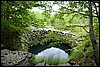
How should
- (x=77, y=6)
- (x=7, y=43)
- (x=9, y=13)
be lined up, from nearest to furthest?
(x=77, y=6)
(x=9, y=13)
(x=7, y=43)

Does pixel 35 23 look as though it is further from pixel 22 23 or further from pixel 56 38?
pixel 56 38

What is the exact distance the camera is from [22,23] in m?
5.22

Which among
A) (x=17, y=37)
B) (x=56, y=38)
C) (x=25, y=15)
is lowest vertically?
(x=56, y=38)

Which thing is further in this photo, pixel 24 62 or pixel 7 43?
pixel 7 43

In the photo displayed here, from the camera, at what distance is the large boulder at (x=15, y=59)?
12.5 feet

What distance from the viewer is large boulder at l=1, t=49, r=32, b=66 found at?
12.5ft

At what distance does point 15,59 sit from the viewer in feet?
13.3

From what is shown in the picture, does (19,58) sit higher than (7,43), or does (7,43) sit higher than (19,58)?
(7,43)

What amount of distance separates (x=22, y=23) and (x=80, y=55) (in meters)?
1.89

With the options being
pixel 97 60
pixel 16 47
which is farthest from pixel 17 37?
pixel 97 60

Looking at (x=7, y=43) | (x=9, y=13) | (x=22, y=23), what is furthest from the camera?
(x=7, y=43)

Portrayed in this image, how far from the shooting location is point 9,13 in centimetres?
483

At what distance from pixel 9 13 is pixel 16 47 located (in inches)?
56.8

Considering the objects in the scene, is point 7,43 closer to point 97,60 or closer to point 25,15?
point 25,15
